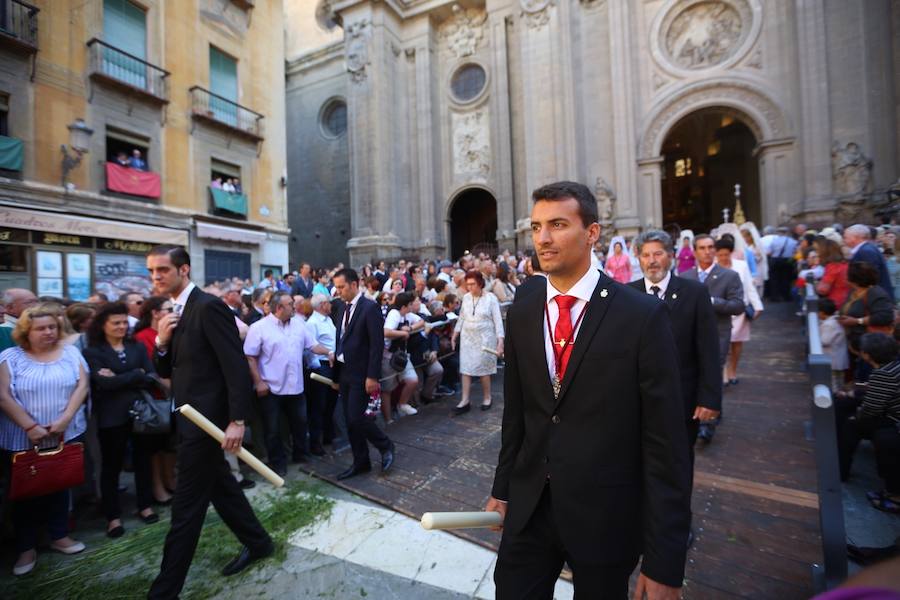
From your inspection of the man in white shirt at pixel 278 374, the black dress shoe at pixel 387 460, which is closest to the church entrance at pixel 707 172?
the black dress shoe at pixel 387 460

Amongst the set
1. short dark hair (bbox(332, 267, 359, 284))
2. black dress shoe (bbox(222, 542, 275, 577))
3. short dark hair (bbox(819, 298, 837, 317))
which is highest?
short dark hair (bbox(332, 267, 359, 284))

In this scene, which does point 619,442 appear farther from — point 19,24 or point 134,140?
point 19,24

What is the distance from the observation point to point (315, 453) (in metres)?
5.45

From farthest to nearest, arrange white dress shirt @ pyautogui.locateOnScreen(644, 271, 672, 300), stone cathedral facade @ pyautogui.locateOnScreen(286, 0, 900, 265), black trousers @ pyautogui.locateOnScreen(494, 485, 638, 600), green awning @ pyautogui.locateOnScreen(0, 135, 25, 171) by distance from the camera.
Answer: stone cathedral facade @ pyautogui.locateOnScreen(286, 0, 900, 265), green awning @ pyautogui.locateOnScreen(0, 135, 25, 171), white dress shirt @ pyautogui.locateOnScreen(644, 271, 672, 300), black trousers @ pyautogui.locateOnScreen(494, 485, 638, 600)

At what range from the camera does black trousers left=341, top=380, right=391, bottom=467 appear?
4.55 meters

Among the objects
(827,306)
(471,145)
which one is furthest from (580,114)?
(827,306)

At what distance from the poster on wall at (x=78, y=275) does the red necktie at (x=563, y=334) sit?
1467 cm

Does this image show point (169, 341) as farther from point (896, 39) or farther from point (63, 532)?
point (896, 39)

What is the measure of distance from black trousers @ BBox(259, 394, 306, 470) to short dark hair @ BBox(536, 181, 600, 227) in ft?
14.2

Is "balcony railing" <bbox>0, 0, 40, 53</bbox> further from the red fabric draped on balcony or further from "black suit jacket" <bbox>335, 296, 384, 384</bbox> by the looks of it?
"black suit jacket" <bbox>335, 296, 384, 384</bbox>

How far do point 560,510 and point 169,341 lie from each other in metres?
3.04

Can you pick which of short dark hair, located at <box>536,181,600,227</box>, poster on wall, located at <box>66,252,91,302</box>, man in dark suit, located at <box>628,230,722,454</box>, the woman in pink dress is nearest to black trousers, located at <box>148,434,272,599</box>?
short dark hair, located at <box>536,181,600,227</box>

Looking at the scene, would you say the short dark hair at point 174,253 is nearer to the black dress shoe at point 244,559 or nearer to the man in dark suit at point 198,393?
the man in dark suit at point 198,393

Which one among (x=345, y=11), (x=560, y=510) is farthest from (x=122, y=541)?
(x=345, y=11)
